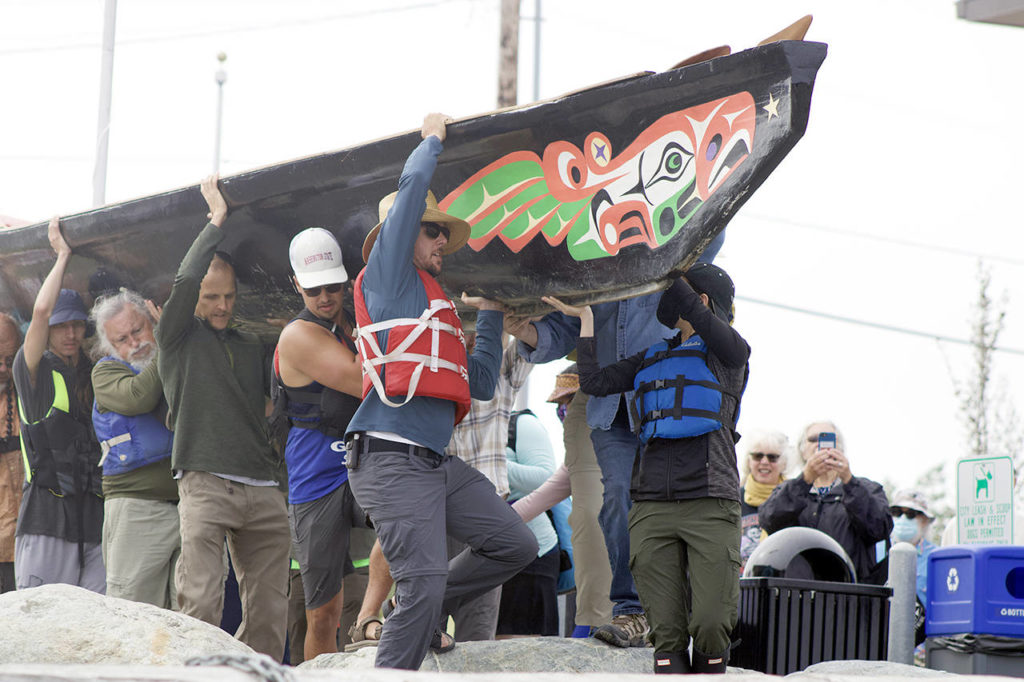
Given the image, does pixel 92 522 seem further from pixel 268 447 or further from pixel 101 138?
pixel 101 138

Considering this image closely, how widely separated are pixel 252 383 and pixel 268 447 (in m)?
0.39

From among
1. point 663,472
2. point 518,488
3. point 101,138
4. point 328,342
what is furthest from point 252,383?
point 101,138

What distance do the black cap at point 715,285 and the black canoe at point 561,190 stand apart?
0.16m

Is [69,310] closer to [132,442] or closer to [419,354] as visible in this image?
[132,442]

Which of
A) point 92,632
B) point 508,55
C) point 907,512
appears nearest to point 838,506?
point 907,512

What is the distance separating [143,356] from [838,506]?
13.3ft

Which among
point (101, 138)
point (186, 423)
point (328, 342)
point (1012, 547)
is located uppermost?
point (101, 138)

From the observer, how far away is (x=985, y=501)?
545 cm

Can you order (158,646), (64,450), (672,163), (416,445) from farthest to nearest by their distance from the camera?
(64,450) → (672,163) → (158,646) → (416,445)

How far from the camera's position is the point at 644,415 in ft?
15.9

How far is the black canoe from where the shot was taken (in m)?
4.93

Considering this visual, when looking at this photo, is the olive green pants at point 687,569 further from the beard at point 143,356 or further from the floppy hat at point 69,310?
the floppy hat at point 69,310

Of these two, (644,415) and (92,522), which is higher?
(644,415)

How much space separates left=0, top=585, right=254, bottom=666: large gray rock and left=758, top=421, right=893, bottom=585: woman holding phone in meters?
2.98
